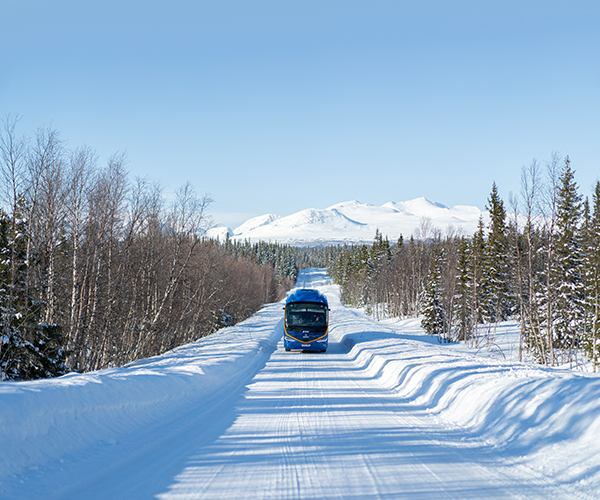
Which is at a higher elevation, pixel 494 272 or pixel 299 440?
pixel 494 272

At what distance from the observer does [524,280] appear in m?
36.1

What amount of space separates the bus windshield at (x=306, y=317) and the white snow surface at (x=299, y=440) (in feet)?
38.5

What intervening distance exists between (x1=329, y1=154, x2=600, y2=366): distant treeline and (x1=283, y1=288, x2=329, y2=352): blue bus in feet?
44.5

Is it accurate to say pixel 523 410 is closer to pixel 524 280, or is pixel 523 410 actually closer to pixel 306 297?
pixel 306 297

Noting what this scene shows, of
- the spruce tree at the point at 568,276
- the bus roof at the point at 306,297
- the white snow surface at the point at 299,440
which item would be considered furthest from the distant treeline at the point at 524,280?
the white snow surface at the point at 299,440

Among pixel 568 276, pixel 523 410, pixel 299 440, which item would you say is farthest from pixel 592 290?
pixel 299 440

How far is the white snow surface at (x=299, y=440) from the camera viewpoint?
4.70m

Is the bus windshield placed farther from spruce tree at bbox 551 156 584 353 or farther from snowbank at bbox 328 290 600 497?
spruce tree at bbox 551 156 584 353

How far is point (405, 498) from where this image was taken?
14.5ft

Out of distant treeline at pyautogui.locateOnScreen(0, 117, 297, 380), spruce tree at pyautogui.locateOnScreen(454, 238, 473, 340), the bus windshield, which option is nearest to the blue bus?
the bus windshield

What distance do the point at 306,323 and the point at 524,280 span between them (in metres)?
23.6

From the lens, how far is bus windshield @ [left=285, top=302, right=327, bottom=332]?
73.2 ft

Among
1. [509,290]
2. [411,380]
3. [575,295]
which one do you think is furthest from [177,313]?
[509,290]

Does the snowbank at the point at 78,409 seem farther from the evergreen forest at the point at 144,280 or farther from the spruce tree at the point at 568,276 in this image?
the spruce tree at the point at 568,276
